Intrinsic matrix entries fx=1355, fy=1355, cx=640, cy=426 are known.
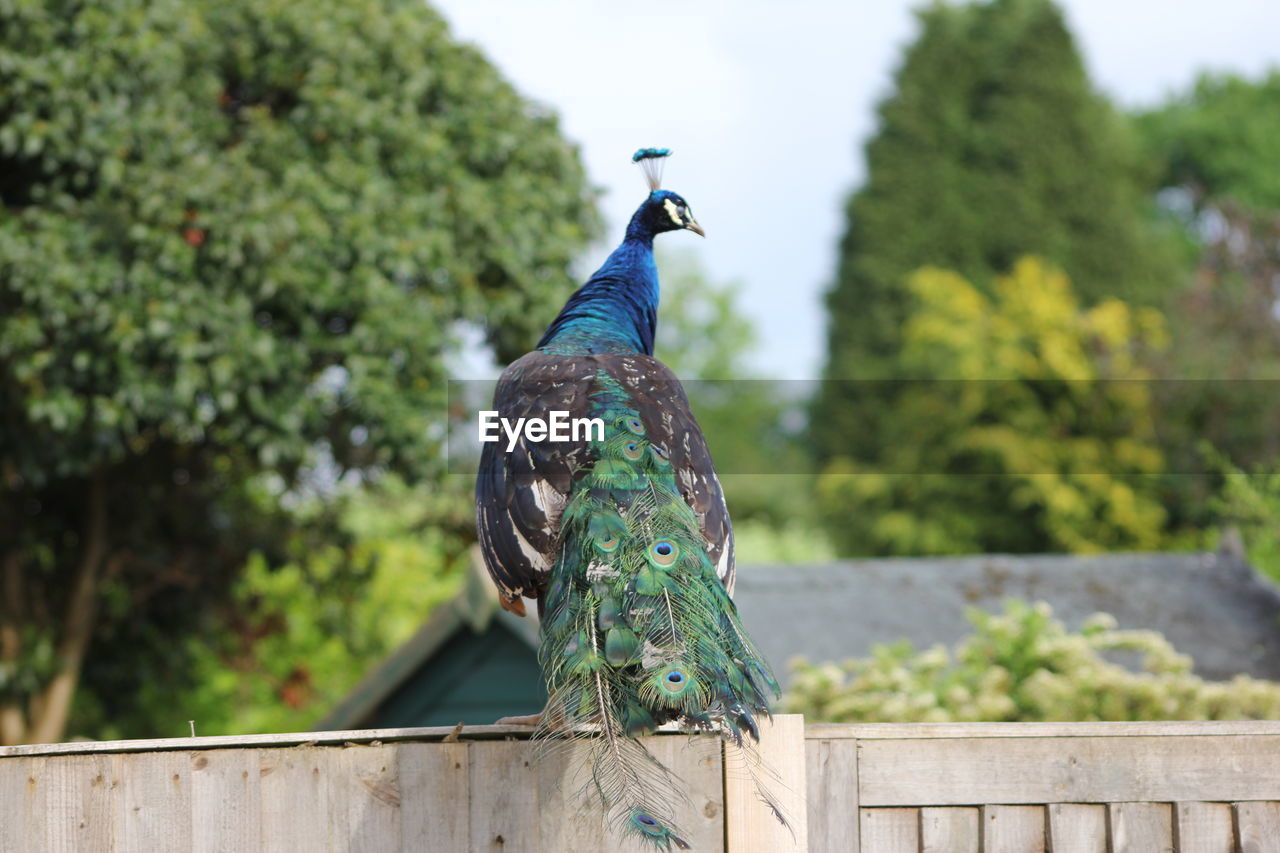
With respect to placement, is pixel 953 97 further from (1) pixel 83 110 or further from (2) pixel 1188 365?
(1) pixel 83 110

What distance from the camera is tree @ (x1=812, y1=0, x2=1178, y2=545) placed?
2500 cm

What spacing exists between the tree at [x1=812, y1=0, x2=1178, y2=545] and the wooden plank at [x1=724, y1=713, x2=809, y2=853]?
2146 centimetres

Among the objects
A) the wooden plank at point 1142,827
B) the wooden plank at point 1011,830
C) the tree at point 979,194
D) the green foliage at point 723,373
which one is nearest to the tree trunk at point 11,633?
the wooden plank at point 1011,830

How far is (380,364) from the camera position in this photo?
7629 mm

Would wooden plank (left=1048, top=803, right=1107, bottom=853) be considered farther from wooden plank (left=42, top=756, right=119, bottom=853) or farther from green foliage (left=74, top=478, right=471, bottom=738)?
green foliage (left=74, top=478, right=471, bottom=738)

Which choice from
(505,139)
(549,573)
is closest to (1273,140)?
(505,139)

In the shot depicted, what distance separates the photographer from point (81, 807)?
3264 mm

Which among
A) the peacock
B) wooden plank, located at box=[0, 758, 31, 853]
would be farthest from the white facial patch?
wooden plank, located at box=[0, 758, 31, 853]

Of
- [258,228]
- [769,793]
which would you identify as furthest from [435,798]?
[258,228]

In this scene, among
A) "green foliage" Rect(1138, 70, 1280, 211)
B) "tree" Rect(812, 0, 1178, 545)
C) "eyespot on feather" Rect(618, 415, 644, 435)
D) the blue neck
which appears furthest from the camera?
"green foliage" Rect(1138, 70, 1280, 211)

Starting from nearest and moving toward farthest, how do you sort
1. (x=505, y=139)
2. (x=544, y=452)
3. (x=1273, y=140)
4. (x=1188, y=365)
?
(x=544, y=452) → (x=505, y=139) → (x=1188, y=365) → (x=1273, y=140)

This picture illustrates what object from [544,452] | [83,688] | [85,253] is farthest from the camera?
[83,688]

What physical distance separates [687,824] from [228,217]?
5.21 m

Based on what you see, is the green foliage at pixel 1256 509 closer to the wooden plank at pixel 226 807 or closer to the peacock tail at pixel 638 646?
the peacock tail at pixel 638 646
